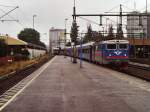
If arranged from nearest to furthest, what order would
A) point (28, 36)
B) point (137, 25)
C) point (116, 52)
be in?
point (116, 52) < point (137, 25) < point (28, 36)

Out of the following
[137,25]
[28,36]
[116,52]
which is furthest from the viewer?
[28,36]

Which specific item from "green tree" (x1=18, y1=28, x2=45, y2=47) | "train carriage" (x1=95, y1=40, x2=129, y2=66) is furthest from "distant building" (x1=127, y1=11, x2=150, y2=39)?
"green tree" (x1=18, y1=28, x2=45, y2=47)

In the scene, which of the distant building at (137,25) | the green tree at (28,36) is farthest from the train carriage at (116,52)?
the green tree at (28,36)

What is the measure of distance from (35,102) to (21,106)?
1155 mm

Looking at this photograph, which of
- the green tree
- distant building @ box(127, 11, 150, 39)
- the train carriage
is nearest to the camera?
the train carriage

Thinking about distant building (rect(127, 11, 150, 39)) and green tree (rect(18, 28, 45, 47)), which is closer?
distant building (rect(127, 11, 150, 39))

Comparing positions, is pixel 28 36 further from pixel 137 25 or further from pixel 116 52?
pixel 116 52

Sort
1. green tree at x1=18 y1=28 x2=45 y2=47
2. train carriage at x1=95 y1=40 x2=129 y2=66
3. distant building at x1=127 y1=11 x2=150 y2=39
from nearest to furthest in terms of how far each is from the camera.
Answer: train carriage at x1=95 y1=40 x2=129 y2=66, distant building at x1=127 y1=11 x2=150 y2=39, green tree at x1=18 y1=28 x2=45 y2=47

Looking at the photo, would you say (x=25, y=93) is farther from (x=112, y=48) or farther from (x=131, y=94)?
(x=112, y=48)

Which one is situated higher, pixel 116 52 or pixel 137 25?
pixel 137 25

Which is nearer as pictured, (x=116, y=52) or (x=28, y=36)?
(x=116, y=52)

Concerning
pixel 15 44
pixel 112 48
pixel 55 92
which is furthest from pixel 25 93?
pixel 15 44

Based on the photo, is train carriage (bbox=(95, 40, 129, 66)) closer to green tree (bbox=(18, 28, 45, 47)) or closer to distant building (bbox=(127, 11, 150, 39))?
distant building (bbox=(127, 11, 150, 39))

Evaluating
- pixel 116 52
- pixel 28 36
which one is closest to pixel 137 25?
pixel 116 52
